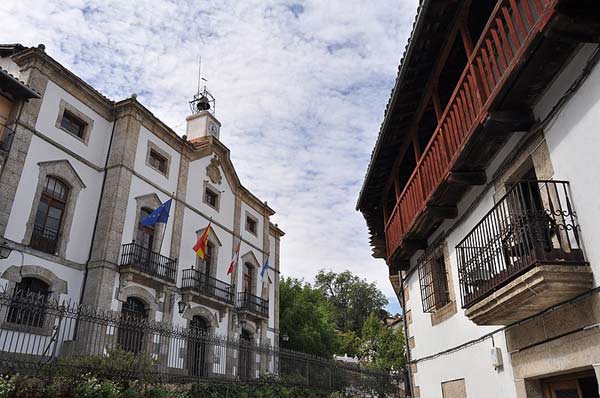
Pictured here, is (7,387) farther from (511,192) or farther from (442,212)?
(511,192)

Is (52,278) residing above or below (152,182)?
below

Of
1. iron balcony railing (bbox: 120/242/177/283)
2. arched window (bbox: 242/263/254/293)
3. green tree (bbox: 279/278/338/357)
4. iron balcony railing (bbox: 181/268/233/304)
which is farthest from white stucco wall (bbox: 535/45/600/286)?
green tree (bbox: 279/278/338/357)

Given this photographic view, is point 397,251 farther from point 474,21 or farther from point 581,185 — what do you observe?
point 581,185

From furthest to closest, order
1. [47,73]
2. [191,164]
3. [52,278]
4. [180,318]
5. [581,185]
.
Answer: [191,164] < [180,318] < [47,73] < [52,278] < [581,185]

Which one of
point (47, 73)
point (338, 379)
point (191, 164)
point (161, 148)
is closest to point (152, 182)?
point (161, 148)

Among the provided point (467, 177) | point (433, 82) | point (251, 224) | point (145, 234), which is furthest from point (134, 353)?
point (251, 224)

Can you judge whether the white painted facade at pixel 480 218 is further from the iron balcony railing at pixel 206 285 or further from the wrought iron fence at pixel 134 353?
the iron balcony railing at pixel 206 285

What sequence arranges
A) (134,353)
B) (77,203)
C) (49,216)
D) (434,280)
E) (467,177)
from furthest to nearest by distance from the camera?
(77,203), (49,216), (134,353), (434,280), (467,177)

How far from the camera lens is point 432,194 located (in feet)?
23.2

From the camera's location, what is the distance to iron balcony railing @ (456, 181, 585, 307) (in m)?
4.52

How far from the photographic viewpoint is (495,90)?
4.96m

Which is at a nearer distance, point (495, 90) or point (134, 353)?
point (495, 90)

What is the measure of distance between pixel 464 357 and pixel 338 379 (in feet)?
37.5

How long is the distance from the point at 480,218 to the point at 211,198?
18.6 metres
